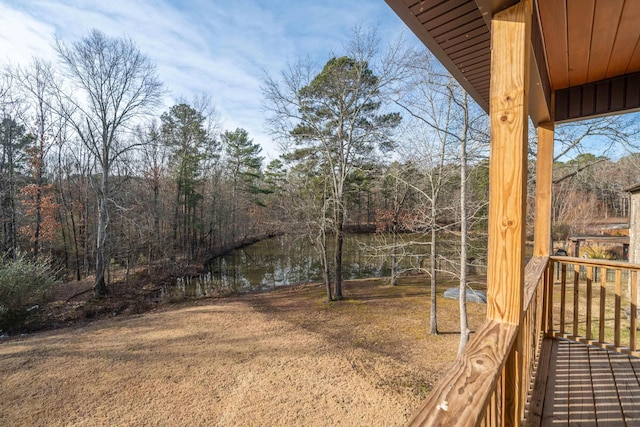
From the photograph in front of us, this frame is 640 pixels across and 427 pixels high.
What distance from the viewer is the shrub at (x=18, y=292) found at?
7297 mm

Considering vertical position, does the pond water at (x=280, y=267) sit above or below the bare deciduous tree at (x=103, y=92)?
below

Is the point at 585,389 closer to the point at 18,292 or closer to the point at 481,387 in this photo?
the point at 481,387

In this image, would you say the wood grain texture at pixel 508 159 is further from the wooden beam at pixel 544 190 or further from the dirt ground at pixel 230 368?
the dirt ground at pixel 230 368

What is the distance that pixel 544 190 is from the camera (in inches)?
113

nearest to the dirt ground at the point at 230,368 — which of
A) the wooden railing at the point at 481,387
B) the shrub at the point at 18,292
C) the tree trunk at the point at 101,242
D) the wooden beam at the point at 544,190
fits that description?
the shrub at the point at 18,292

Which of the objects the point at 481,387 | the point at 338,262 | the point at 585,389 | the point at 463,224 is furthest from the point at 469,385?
the point at 338,262

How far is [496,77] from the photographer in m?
1.18

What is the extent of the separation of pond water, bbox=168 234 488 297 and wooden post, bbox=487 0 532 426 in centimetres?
860

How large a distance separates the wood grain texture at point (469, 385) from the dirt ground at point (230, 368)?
3.55 metres

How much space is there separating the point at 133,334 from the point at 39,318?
3.63 meters

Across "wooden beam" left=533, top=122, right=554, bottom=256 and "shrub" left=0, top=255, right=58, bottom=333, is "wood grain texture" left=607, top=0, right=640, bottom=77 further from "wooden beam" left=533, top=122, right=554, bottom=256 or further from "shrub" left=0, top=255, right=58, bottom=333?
"shrub" left=0, top=255, right=58, bottom=333

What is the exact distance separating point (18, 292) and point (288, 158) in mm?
10076

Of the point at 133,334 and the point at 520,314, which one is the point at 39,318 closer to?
the point at 133,334

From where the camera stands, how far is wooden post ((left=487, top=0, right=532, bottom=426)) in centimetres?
113
